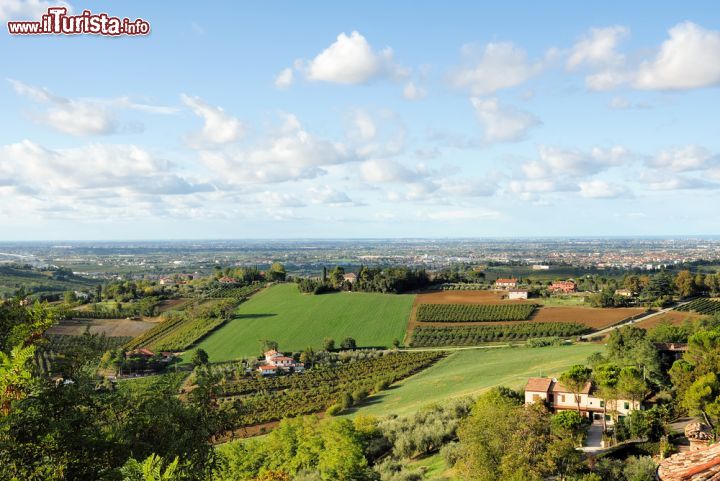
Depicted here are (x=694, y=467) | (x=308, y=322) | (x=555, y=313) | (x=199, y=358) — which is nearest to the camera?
(x=694, y=467)

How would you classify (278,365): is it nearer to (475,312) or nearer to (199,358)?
(199,358)

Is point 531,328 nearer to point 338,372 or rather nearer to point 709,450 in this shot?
point 338,372

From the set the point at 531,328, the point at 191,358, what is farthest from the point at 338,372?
the point at 531,328

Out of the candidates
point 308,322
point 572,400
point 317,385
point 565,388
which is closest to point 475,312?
point 308,322

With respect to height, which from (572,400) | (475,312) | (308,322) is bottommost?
(308,322)

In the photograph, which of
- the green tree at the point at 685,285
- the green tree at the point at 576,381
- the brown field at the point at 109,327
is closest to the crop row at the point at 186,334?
the brown field at the point at 109,327

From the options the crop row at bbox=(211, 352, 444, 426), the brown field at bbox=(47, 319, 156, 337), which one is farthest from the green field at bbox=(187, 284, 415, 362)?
the brown field at bbox=(47, 319, 156, 337)
